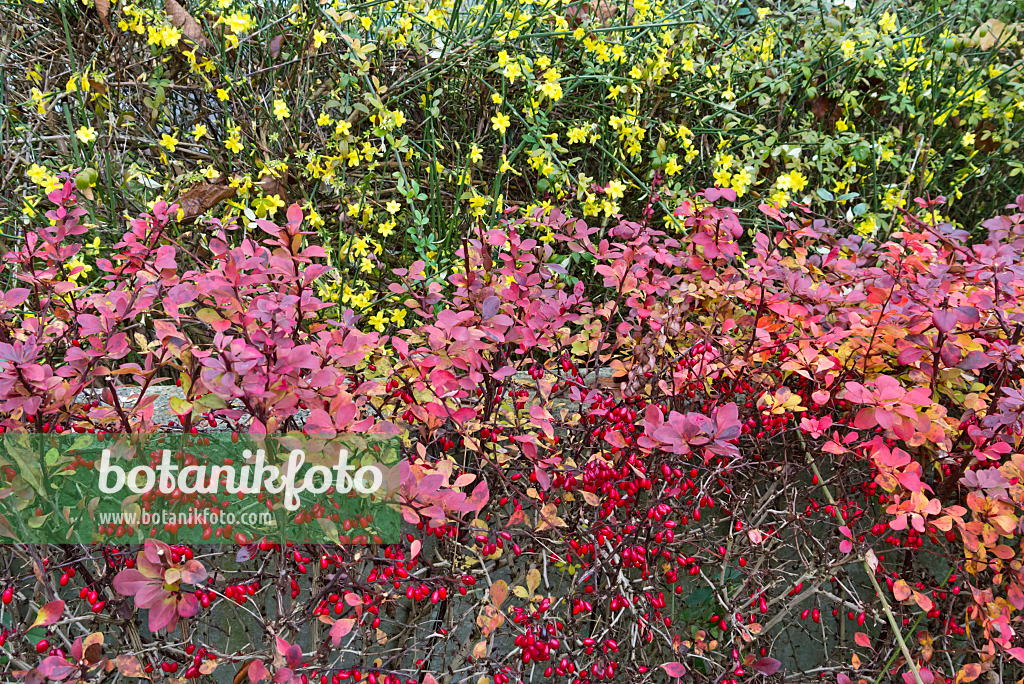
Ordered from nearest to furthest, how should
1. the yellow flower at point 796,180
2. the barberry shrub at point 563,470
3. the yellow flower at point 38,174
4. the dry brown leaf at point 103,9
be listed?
the barberry shrub at point 563,470
the yellow flower at point 38,174
the dry brown leaf at point 103,9
the yellow flower at point 796,180

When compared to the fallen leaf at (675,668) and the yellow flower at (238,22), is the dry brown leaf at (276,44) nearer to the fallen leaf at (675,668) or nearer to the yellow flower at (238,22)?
the yellow flower at (238,22)

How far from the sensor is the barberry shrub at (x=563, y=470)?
48.5 inches

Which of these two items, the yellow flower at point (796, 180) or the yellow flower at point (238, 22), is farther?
the yellow flower at point (796, 180)

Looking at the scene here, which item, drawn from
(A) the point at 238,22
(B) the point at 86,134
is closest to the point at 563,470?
(A) the point at 238,22

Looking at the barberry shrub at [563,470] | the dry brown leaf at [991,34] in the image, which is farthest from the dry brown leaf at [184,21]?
the dry brown leaf at [991,34]

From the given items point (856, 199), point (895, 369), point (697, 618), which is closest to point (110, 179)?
point (697, 618)

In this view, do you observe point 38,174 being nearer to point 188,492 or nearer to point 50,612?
point 188,492

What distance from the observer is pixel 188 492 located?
1294 millimetres

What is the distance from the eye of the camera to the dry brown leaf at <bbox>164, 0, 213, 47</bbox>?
2430 mm

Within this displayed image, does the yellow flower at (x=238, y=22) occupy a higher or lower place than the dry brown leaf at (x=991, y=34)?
lower

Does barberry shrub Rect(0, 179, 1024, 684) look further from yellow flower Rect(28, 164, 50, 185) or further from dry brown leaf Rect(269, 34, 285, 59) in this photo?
dry brown leaf Rect(269, 34, 285, 59)

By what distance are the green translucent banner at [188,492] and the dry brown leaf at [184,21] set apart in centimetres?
177

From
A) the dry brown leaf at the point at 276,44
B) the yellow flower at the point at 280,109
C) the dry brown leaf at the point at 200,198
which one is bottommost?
the dry brown leaf at the point at 200,198

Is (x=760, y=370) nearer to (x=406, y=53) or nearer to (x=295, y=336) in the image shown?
(x=295, y=336)
